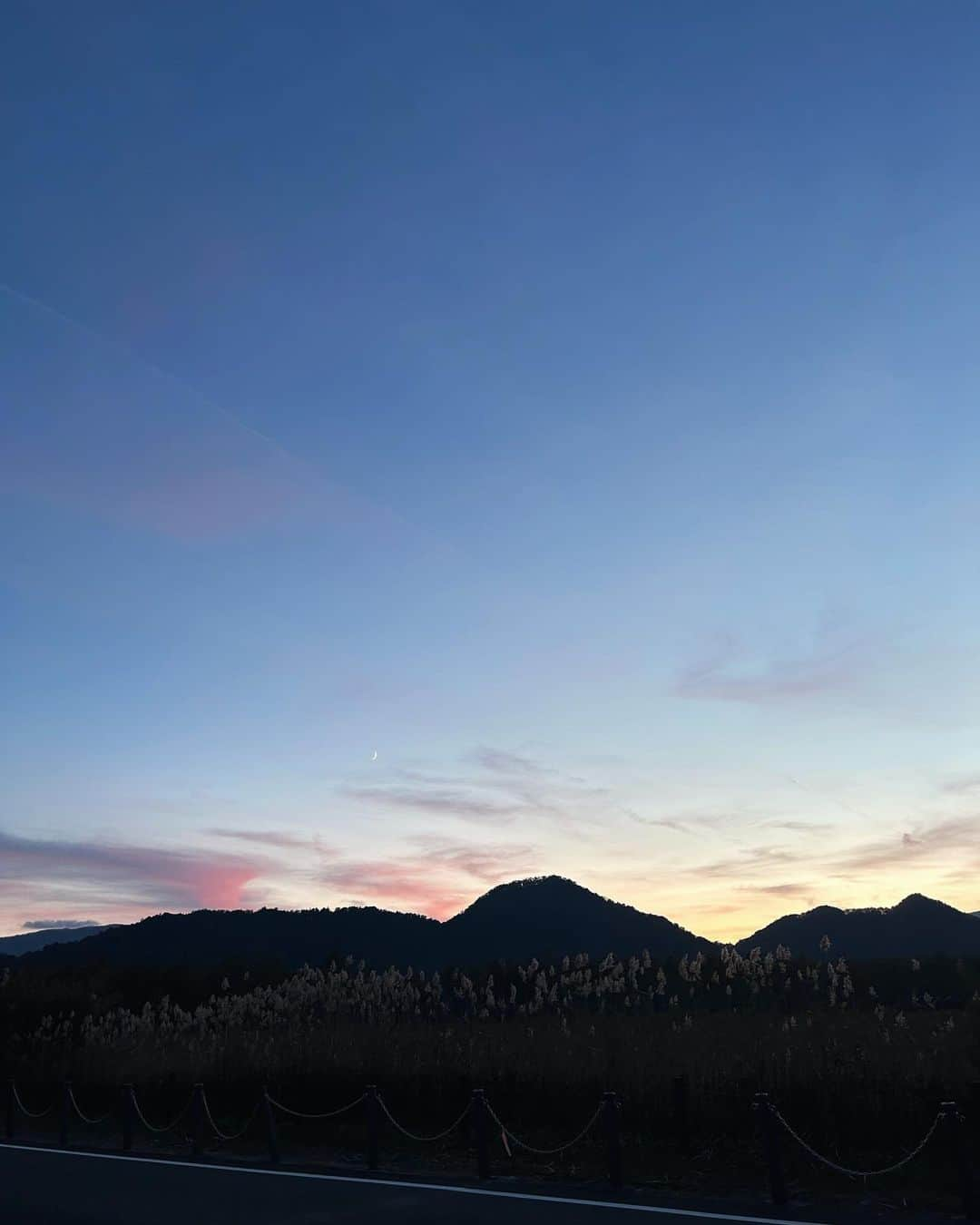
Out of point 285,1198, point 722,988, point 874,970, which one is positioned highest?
point 874,970

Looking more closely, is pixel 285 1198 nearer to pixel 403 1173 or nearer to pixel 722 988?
pixel 403 1173

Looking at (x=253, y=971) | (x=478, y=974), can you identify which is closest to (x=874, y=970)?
(x=478, y=974)

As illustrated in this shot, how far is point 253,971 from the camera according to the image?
46281 mm

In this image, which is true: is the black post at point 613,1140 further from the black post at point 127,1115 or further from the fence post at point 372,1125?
the black post at point 127,1115

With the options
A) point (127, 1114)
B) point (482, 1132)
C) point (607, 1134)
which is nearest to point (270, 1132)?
point (482, 1132)

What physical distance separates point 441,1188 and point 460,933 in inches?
3885

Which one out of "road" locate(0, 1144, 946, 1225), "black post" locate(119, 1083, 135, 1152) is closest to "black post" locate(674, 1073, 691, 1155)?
"road" locate(0, 1144, 946, 1225)

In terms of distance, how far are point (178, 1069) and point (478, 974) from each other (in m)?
14.2

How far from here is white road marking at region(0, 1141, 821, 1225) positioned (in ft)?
36.8

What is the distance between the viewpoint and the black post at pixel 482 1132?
46.8 ft

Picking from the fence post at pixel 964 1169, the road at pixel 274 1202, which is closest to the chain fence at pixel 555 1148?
the road at pixel 274 1202

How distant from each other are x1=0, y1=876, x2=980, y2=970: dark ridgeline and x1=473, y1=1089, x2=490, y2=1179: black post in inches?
2746

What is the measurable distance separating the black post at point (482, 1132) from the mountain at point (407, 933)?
73915mm

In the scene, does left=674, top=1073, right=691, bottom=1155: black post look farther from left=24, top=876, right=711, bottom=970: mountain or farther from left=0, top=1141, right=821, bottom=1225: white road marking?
left=24, top=876, right=711, bottom=970: mountain
